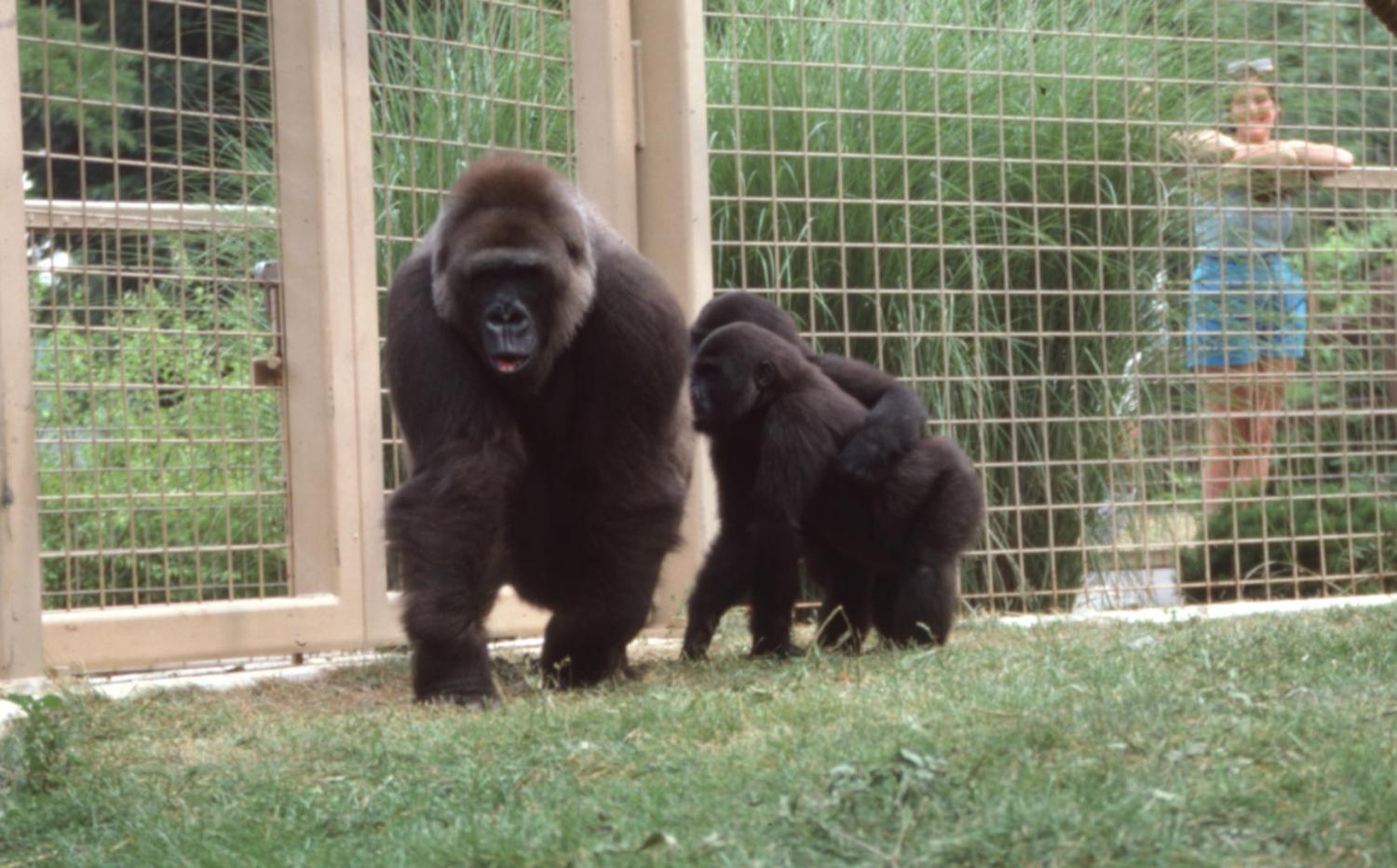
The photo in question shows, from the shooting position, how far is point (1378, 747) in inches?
117

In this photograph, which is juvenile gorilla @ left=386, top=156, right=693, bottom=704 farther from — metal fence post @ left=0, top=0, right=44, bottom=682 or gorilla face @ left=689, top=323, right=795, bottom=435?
metal fence post @ left=0, top=0, right=44, bottom=682

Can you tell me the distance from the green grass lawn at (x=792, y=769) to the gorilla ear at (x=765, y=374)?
0.94m

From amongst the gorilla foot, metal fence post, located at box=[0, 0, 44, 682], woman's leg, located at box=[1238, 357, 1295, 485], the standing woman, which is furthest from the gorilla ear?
woman's leg, located at box=[1238, 357, 1295, 485]

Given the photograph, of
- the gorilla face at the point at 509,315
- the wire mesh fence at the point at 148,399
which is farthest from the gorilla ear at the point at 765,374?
the wire mesh fence at the point at 148,399

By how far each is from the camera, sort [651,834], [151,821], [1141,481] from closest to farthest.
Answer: [651,834] → [151,821] → [1141,481]

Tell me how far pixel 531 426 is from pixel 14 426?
55.0 inches

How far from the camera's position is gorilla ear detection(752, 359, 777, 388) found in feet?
17.2

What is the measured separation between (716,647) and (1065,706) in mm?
2525

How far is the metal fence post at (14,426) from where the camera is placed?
15.7 ft

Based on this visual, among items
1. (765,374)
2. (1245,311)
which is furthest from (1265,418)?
(765,374)

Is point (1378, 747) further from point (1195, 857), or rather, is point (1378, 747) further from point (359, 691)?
point (359, 691)

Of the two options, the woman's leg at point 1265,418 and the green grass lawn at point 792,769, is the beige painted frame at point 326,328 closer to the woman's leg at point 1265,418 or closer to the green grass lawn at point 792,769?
the green grass lawn at point 792,769

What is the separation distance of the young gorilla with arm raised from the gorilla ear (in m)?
0.16

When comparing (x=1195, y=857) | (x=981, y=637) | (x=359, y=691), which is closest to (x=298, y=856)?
(x=1195, y=857)
